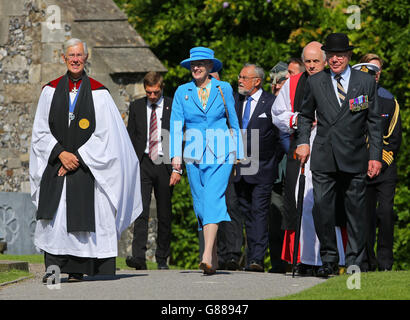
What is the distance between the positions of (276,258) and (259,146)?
122 centimetres

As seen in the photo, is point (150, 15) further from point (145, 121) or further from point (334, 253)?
point (334, 253)

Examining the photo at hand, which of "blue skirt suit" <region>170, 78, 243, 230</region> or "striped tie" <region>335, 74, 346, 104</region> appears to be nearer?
"striped tie" <region>335, 74, 346, 104</region>

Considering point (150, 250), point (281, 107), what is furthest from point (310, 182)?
point (150, 250)

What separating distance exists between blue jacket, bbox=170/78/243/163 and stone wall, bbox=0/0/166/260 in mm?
4938

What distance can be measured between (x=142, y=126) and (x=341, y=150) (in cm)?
316

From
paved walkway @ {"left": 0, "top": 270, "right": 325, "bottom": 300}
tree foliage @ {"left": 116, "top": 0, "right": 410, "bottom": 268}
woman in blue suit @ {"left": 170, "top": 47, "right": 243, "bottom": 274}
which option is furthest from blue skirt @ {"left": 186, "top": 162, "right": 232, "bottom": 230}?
tree foliage @ {"left": 116, "top": 0, "right": 410, "bottom": 268}

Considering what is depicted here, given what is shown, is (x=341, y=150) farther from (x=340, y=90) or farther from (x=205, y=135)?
(x=205, y=135)

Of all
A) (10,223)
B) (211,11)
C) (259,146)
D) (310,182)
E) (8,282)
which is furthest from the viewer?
(211,11)

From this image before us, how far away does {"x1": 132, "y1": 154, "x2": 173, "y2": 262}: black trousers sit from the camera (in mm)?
12742

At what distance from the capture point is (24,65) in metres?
16.1

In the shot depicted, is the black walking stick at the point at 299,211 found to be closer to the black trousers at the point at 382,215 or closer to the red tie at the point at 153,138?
the black trousers at the point at 382,215

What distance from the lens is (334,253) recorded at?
1048 centimetres

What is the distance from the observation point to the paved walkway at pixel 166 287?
898 centimetres

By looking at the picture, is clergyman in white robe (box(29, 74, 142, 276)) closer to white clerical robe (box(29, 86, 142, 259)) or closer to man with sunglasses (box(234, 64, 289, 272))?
white clerical robe (box(29, 86, 142, 259))
